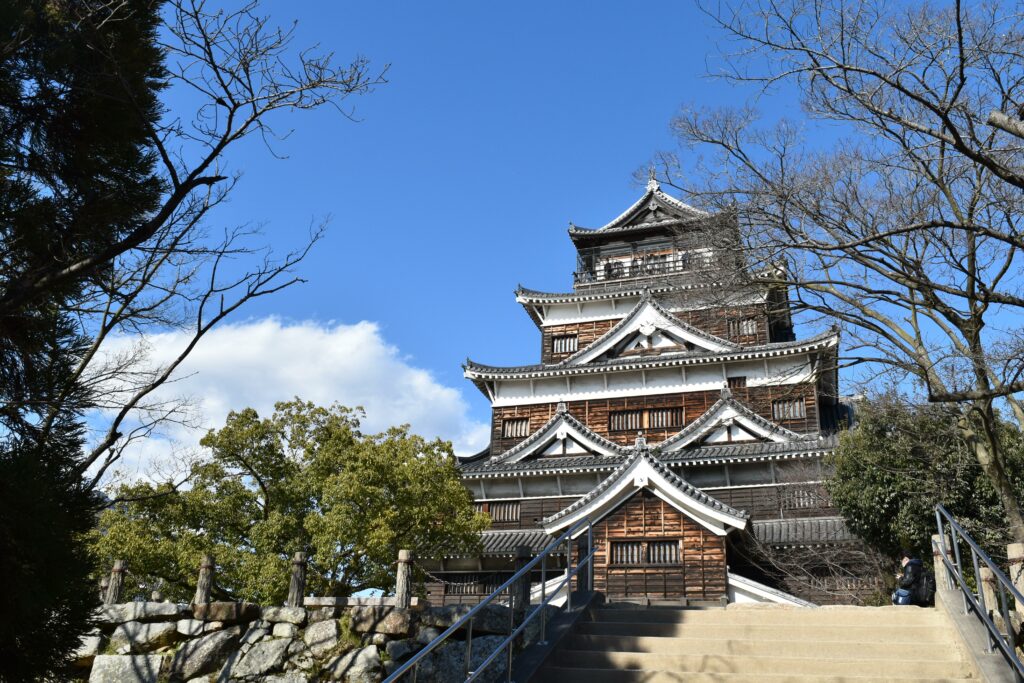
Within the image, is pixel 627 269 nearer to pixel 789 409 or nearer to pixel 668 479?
pixel 789 409

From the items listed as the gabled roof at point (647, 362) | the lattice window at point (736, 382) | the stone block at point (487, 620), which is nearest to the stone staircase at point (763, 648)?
the stone block at point (487, 620)

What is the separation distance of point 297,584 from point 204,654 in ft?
4.85

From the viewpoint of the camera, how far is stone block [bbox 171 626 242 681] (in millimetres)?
A: 10602

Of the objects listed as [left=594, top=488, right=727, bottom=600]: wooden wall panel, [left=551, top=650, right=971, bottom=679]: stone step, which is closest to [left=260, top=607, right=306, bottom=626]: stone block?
[left=551, top=650, right=971, bottom=679]: stone step

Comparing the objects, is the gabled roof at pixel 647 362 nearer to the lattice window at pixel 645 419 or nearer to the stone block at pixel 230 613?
the lattice window at pixel 645 419

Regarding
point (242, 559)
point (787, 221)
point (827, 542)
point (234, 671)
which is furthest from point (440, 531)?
point (787, 221)

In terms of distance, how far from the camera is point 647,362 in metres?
28.4

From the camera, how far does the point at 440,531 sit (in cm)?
1800

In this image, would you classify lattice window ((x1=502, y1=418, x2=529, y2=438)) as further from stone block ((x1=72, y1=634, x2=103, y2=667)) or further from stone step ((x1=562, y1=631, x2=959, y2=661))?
stone step ((x1=562, y1=631, x2=959, y2=661))

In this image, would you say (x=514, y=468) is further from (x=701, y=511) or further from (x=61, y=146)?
(x=61, y=146)

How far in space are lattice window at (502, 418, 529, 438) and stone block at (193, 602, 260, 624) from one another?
1958cm

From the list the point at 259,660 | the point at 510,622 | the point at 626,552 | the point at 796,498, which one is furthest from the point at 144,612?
the point at 796,498

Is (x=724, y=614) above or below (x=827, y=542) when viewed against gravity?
below

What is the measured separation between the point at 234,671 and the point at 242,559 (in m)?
7.45
